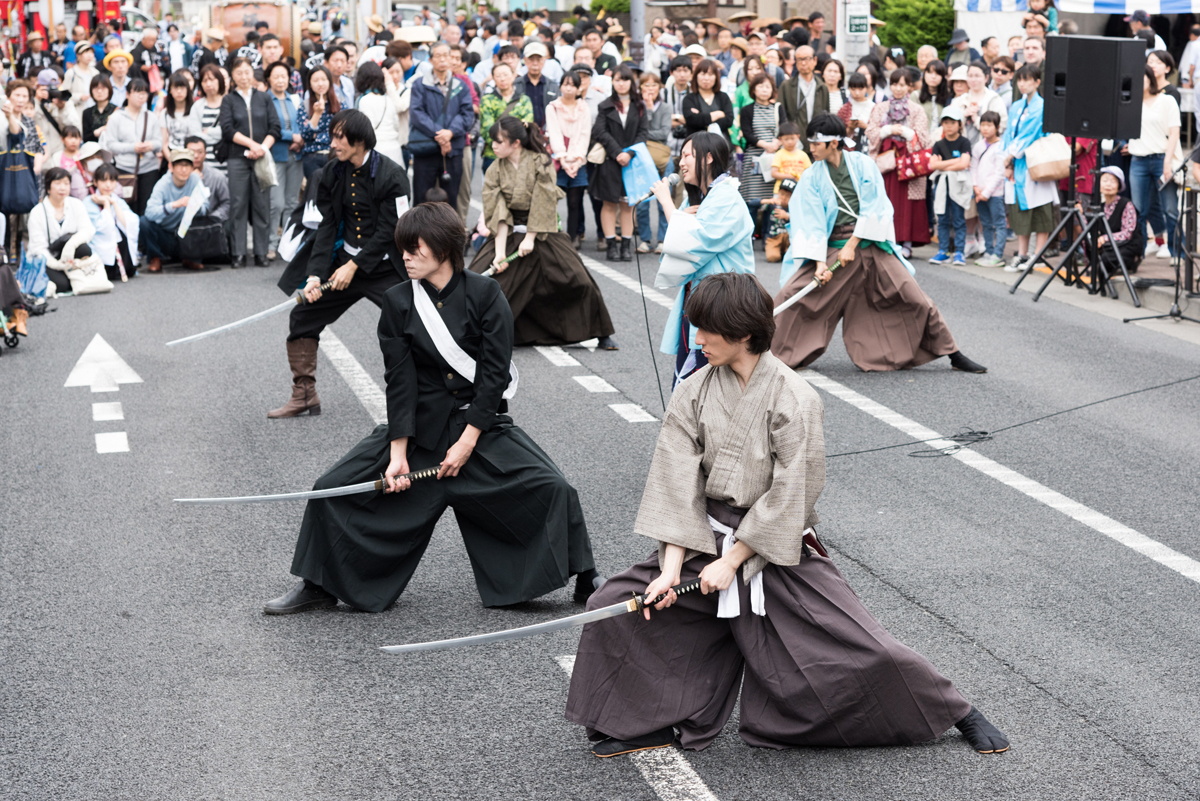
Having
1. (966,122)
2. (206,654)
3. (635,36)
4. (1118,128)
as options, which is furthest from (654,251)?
(635,36)

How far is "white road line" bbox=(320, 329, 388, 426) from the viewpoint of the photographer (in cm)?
886

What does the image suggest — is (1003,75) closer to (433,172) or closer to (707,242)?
(433,172)

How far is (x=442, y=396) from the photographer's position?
543 cm

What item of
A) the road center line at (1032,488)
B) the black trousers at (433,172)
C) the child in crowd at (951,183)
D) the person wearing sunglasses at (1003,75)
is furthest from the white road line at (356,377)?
the person wearing sunglasses at (1003,75)

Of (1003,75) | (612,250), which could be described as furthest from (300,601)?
(1003,75)

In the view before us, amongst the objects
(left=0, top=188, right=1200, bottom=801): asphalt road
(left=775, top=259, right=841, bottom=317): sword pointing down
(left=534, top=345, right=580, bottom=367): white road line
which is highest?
(left=775, top=259, right=841, bottom=317): sword pointing down

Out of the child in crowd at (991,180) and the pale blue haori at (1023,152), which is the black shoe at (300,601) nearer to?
the pale blue haori at (1023,152)

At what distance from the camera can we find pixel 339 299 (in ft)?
27.5

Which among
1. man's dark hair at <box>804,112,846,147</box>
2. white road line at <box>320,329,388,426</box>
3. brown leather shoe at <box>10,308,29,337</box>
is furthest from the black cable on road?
brown leather shoe at <box>10,308,29,337</box>

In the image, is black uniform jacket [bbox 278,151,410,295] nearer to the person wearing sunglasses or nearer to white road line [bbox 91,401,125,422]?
white road line [bbox 91,401,125,422]

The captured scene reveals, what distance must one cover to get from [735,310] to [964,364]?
6.04m

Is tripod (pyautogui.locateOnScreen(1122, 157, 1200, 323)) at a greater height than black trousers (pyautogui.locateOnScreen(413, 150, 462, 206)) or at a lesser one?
lesser

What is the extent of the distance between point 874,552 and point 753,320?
7.98 ft

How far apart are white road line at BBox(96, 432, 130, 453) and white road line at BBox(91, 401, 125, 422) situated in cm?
41
